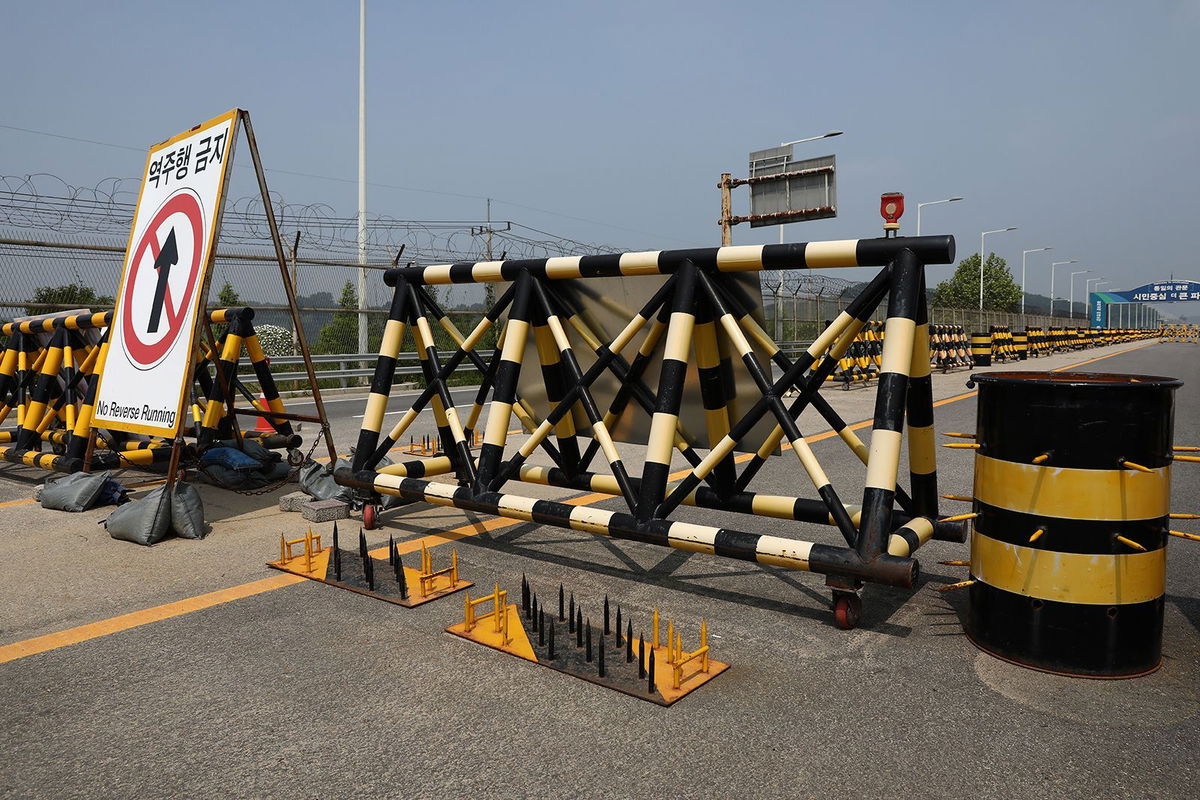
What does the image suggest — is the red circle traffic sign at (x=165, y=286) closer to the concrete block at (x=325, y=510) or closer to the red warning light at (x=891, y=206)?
the concrete block at (x=325, y=510)

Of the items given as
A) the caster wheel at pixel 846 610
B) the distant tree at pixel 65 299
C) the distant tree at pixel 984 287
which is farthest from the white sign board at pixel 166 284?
the distant tree at pixel 984 287

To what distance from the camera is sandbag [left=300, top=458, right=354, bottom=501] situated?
607cm

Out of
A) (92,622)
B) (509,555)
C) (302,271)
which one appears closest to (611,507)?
(509,555)

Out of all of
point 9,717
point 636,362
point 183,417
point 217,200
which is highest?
point 217,200

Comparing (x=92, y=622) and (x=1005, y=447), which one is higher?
(x=1005, y=447)

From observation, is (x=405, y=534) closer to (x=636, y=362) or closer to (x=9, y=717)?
(x=636, y=362)

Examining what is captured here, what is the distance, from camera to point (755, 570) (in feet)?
15.1

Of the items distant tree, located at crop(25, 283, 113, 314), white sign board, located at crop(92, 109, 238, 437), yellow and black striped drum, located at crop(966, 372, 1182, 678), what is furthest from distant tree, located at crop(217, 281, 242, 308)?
yellow and black striped drum, located at crop(966, 372, 1182, 678)

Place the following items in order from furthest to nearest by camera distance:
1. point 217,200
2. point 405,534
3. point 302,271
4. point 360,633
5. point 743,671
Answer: point 302,271 < point 217,200 < point 405,534 < point 360,633 < point 743,671

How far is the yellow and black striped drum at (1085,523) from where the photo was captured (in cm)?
306

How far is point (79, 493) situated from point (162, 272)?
1.70 metres

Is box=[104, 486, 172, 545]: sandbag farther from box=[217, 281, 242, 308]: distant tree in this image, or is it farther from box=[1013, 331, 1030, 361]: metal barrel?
box=[1013, 331, 1030, 361]: metal barrel

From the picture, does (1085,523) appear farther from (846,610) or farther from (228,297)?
(228,297)

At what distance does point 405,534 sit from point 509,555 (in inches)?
35.4
